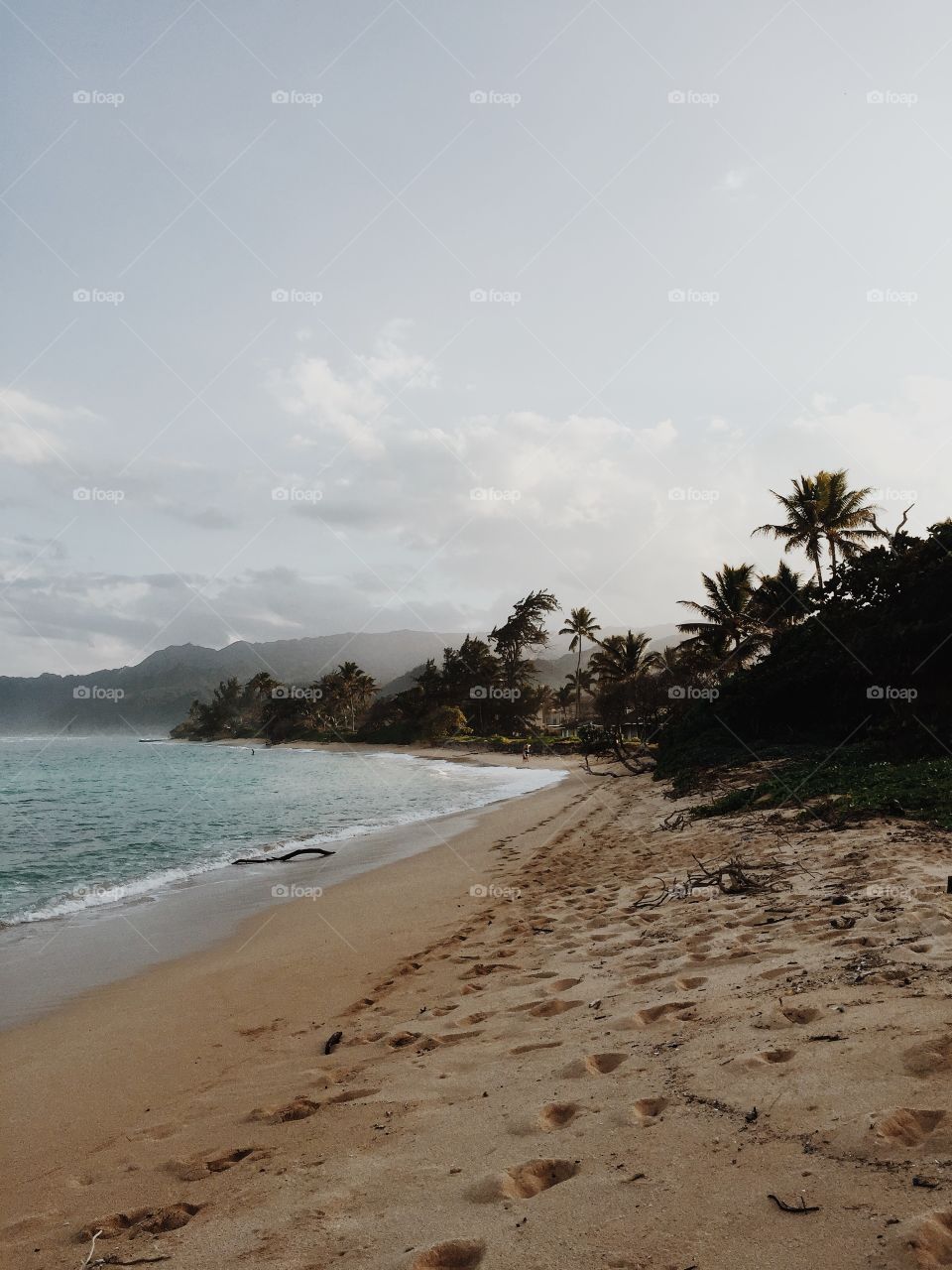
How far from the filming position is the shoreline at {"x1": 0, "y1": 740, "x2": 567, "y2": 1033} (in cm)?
721

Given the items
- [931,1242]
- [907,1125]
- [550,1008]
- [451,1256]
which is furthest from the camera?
[550,1008]

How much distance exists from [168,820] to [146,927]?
13.0m

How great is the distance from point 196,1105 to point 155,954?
4592 millimetres

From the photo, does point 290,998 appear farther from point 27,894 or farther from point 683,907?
point 27,894

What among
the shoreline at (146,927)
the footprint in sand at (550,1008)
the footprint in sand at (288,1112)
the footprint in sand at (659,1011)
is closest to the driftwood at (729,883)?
the footprint in sand at (550,1008)

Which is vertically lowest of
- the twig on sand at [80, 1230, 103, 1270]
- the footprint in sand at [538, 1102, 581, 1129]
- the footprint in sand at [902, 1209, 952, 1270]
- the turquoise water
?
the turquoise water

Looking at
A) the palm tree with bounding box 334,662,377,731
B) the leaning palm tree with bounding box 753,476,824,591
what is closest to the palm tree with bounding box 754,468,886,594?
the leaning palm tree with bounding box 753,476,824,591

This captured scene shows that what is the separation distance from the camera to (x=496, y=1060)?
404 centimetres

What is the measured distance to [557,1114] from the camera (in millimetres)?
3195

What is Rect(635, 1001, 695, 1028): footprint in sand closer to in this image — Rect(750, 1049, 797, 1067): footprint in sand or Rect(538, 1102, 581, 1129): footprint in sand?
Rect(750, 1049, 797, 1067): footprint in sand

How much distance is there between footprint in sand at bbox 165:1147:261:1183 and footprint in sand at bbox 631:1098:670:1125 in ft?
5.88

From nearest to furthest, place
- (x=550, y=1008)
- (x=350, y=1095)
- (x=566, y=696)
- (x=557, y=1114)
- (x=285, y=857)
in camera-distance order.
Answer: (x=557, y=1114) → (x=350, y=1095) → (x=550, y=1008) → (x=285, y=857) → (x=566, y=696)

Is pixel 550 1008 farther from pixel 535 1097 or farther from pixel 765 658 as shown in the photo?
pixel 765 658

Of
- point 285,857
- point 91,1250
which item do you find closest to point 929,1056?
point 91,1250
